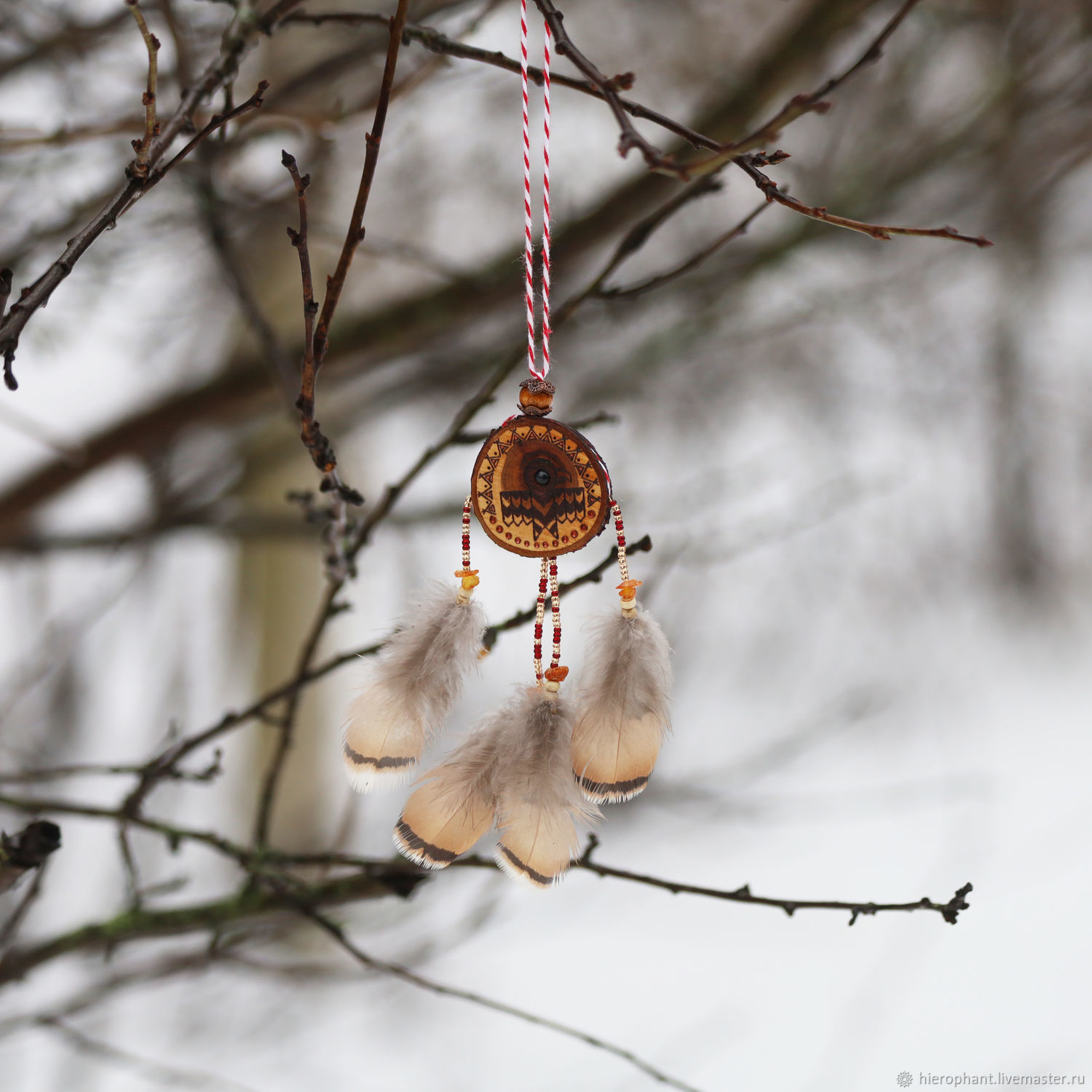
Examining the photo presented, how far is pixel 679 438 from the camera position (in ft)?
5.73

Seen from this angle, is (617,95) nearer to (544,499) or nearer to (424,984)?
(544,499)

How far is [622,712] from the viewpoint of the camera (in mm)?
417

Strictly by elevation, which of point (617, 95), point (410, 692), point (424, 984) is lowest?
point (424, 984)

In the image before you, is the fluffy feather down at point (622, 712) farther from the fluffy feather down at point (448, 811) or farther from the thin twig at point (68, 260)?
the thin twig at point (68, 260)

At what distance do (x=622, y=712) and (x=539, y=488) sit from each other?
112mm

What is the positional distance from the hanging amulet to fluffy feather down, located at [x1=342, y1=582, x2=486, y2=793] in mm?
52

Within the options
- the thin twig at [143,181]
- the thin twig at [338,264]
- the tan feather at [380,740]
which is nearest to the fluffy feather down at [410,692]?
the tan feather at [380,740]

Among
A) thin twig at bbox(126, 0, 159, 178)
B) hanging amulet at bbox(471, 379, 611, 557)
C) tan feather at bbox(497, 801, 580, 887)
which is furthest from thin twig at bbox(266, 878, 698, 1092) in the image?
thin twig at bbox(126, 0, 159, 178)

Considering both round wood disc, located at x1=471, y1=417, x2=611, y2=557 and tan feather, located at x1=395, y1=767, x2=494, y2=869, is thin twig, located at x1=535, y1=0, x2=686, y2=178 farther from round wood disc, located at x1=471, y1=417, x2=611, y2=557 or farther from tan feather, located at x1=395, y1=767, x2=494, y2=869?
tan feather, located at x1=395, y1=767, x2=494, y2=869

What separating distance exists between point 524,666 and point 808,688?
63 cm

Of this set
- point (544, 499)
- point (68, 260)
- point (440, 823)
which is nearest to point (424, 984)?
point (440, 823)

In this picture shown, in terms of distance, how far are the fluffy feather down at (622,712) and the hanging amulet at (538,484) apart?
0.06 m

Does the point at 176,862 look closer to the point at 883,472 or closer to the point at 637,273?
the point at 637,273

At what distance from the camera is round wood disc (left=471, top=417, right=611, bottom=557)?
421 millimetres
